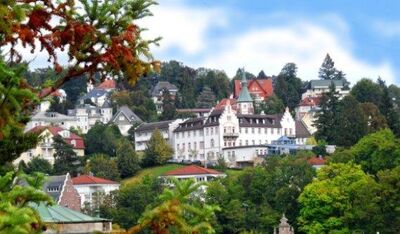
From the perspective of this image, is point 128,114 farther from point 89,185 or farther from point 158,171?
point 89,185

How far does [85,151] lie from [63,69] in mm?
134527

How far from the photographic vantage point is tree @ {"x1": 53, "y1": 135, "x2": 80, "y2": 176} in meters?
129

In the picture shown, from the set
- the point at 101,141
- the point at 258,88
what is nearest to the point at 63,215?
the point at 101,141

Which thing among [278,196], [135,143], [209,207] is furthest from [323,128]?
[209,207]

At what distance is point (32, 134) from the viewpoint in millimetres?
12234

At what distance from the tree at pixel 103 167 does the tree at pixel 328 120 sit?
78.4ft

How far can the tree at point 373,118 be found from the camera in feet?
405

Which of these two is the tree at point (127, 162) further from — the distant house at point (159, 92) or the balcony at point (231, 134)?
the distant house at point (159, 92)

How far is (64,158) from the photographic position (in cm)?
13062

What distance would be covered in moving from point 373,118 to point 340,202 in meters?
44.7

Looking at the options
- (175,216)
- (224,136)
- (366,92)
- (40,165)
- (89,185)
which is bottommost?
(175,216)

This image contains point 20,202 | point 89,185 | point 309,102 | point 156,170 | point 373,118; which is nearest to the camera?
point 20,202

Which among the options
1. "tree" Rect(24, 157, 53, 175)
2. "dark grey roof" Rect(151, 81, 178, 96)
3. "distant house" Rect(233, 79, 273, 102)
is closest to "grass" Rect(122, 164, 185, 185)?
"tree" Rect(24, 157, 53, 175)

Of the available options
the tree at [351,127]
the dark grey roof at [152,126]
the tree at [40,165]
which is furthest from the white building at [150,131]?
the tree at [351,127]
